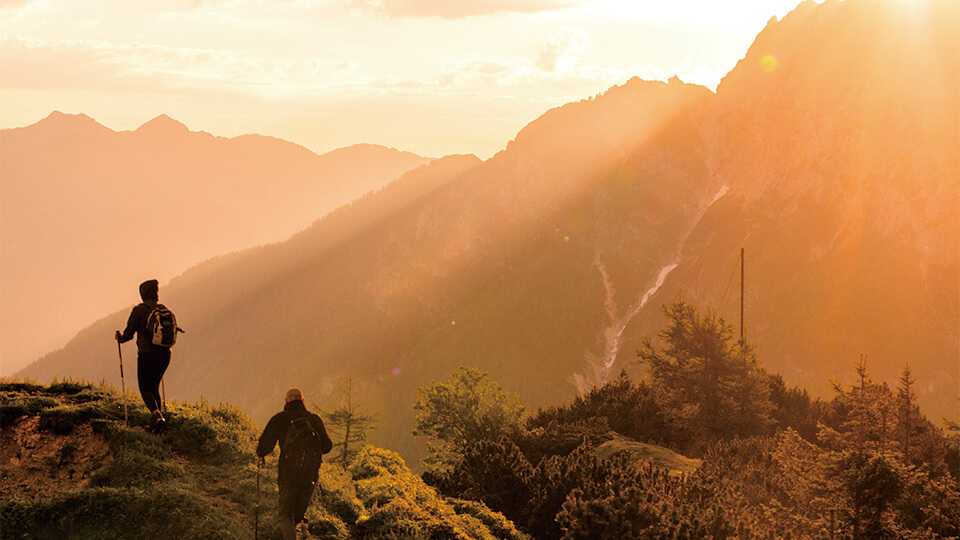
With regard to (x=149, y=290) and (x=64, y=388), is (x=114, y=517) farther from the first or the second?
(x=64, y=388)

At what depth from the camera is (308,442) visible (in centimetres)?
1439

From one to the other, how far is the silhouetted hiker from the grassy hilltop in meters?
0.95

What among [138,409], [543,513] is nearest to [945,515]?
[543,513]

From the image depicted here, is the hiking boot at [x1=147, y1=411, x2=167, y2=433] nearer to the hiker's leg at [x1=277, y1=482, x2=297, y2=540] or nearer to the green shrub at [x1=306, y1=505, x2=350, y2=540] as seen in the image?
the green shrub at [x1=306, y1=505, x2=350, y2=540]

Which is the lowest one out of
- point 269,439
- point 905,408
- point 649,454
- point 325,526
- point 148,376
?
point 325,526

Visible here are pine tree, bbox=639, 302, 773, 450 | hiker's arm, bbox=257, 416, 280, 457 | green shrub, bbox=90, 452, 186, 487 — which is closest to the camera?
hiker's arm, bbox=257, 416, 280, 457

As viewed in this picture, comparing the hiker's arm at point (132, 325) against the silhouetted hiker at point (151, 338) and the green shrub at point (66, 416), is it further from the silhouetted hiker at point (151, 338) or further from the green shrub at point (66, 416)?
the green shrub at point (66, 416)

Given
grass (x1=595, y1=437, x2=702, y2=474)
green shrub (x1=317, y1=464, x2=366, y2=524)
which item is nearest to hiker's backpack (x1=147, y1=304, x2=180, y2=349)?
green shrub (x1=317, y1=464, x2=366, y2=524)

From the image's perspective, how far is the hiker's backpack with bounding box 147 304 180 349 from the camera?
17.0m

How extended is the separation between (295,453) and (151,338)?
4763 mm

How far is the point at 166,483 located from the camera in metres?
15.5

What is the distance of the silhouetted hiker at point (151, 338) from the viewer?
17047 mm

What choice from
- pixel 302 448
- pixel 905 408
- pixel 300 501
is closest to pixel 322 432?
pixel 302 448

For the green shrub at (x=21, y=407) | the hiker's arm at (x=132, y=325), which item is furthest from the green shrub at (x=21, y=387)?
the hiker's arm at (x=132, y=325)
